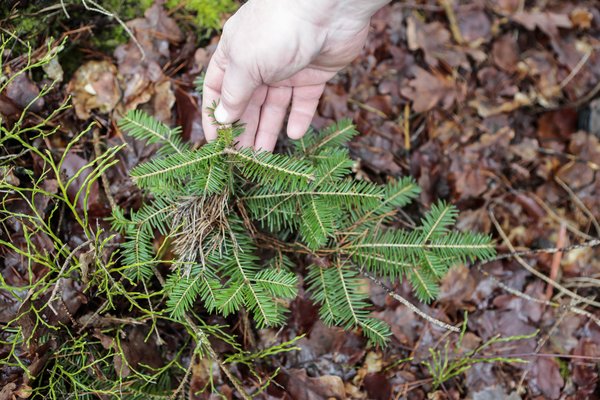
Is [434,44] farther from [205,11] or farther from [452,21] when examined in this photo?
[205,11]

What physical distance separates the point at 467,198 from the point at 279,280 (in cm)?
164

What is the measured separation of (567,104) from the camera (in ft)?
11.7

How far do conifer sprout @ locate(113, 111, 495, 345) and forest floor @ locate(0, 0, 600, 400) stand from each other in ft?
1.05

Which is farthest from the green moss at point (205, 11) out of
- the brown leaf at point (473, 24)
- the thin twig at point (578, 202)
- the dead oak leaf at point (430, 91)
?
the thin twig at point (578, 202)

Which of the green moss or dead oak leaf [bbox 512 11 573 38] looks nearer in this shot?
the green moss

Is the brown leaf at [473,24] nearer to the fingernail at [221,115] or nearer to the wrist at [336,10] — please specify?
the wrist at [336,10]

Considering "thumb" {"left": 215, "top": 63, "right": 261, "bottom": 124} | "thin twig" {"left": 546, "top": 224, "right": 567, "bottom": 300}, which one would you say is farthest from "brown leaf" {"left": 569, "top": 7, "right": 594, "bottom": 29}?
"thumb" {"left": 215, "top": 63, "right": 261, "bottom": 124}

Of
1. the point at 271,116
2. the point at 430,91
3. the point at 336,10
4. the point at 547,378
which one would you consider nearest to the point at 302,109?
the point at 271,116

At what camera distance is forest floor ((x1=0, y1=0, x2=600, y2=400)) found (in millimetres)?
2387

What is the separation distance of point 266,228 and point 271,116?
56 cm

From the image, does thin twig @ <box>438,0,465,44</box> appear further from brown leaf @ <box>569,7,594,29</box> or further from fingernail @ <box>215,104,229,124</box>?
fingernail @ <box>215,104,229,124</box>

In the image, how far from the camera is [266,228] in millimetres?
2410

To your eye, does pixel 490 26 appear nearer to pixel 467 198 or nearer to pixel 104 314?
pixel 467 198

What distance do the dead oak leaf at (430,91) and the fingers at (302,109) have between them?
1.03 meters
